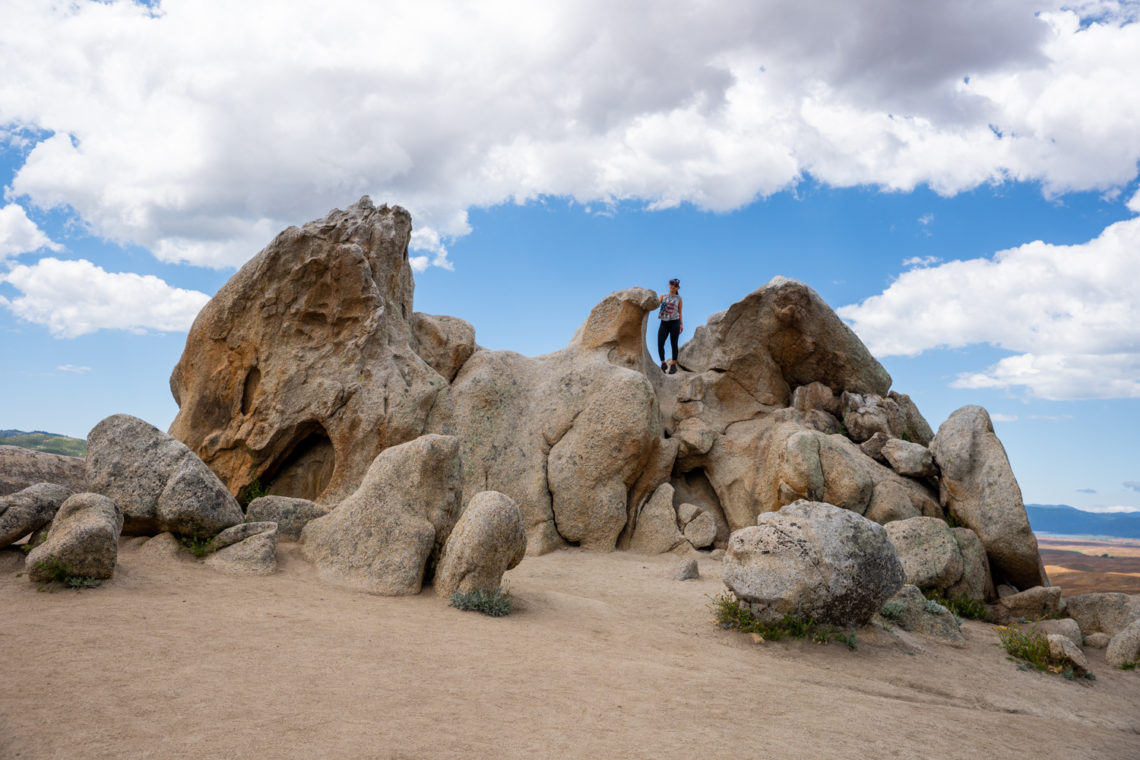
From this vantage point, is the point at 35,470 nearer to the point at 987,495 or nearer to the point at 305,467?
the point at 305,467

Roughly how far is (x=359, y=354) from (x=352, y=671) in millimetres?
11295

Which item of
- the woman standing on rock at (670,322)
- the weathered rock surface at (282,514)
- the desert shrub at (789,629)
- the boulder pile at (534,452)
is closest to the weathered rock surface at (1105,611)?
the boulder pile at (534,452)

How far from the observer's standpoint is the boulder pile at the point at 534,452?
35.9ft

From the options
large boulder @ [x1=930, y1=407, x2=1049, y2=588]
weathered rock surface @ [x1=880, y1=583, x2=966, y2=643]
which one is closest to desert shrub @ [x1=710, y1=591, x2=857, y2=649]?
weathered rock surface @ [x1=880, y1=583, x2=966, y2=643]

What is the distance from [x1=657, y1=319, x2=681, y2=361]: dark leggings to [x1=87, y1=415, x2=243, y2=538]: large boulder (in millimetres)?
14138

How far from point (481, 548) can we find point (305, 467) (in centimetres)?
841

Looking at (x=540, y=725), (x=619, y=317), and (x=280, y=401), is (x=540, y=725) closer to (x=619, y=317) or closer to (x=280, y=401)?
(x=280, y=401)

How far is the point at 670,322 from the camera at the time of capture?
73.1 feet

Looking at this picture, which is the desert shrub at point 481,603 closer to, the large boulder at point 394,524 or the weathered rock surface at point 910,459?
the large boulder at point 394,524

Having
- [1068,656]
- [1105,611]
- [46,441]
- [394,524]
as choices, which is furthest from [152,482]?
[46,441]

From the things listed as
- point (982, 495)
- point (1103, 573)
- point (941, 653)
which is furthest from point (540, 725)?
point (1103, 573)

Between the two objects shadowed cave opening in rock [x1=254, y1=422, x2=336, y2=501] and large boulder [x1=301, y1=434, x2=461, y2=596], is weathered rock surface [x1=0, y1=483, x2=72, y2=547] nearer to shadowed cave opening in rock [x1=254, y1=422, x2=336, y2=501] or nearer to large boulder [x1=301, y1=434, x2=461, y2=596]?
large boulder [x1=301, y1=434, x2=461, y2=596]

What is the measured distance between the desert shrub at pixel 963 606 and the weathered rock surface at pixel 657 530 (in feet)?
18.2

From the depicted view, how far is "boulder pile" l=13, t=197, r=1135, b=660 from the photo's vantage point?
35.9ft
